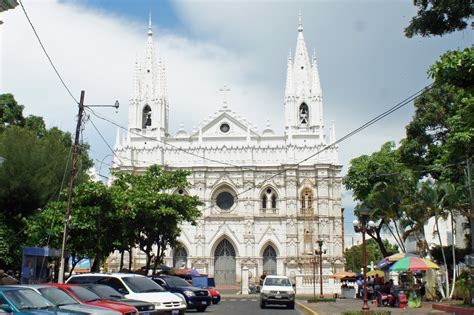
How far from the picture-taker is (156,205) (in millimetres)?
29391

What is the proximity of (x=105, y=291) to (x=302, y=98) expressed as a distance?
4727 cm

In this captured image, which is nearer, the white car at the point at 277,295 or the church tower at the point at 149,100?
the white car at the point at 277,295

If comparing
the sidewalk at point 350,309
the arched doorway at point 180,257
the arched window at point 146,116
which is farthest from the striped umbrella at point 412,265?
the arched window at point 146,116

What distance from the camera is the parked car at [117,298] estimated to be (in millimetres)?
14000

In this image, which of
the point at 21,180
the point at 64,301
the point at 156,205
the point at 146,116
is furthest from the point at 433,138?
the point at 146,116

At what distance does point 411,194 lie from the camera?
Answer: 32062 millimetres

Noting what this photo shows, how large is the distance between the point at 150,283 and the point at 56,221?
11.0 meters

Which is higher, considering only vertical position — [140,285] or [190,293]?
[140,285]

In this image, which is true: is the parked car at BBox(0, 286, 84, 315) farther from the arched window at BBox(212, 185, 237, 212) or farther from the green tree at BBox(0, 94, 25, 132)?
the arched window at BBox(212, 185, 237, 212)

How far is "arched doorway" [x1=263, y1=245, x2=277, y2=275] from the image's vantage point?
2245 inches

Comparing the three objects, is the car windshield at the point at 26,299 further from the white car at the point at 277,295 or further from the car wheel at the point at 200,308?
the white car at the point at 277,295

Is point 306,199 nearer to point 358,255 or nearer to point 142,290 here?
point 358,255

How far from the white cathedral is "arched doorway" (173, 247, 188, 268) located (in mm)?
94

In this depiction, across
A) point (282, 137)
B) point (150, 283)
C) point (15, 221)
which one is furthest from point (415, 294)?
point (282, 137)
